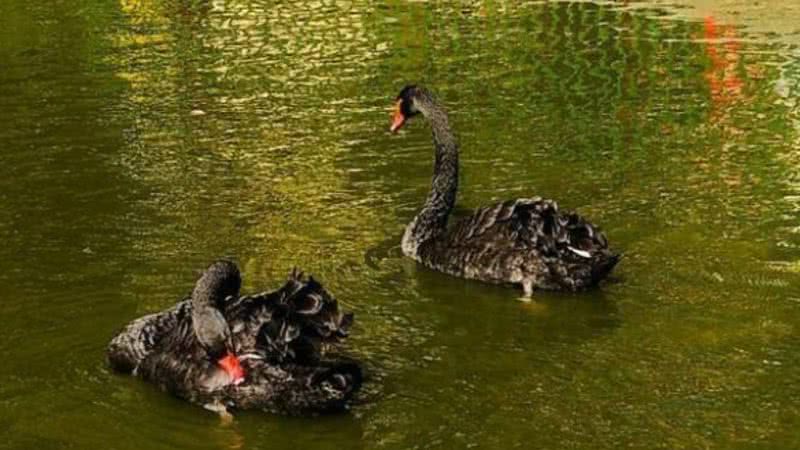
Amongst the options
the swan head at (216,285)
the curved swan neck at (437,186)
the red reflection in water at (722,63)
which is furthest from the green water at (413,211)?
the swan head at (216,285)

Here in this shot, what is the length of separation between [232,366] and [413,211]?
4.08 meters

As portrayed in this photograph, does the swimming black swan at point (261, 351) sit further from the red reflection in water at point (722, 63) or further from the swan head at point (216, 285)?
the red reflection in water at point (722, 63)

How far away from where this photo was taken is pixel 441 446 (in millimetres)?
6391

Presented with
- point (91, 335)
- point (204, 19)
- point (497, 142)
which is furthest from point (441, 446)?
point (204, 19)

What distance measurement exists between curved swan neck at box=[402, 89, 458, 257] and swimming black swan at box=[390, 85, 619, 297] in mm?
16

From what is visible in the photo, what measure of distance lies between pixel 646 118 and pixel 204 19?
8.41 meters

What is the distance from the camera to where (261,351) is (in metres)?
6.54

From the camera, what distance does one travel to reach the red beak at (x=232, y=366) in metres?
6.46

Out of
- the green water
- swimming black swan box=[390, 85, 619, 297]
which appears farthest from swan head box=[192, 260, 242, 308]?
swimming black swan box=[390, 85, 619, 297]

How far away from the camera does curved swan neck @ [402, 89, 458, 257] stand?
9336 millimetres

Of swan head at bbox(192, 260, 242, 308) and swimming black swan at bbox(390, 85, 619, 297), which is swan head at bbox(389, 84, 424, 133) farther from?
swan head at bbox(192, 260, 242, 308)

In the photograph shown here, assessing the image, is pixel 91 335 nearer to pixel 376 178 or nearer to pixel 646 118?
pixel 376 178

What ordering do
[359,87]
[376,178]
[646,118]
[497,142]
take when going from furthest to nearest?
[359,87]
[646,118]
[497,142]
[376,178]

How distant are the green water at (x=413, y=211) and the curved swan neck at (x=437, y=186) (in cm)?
23
